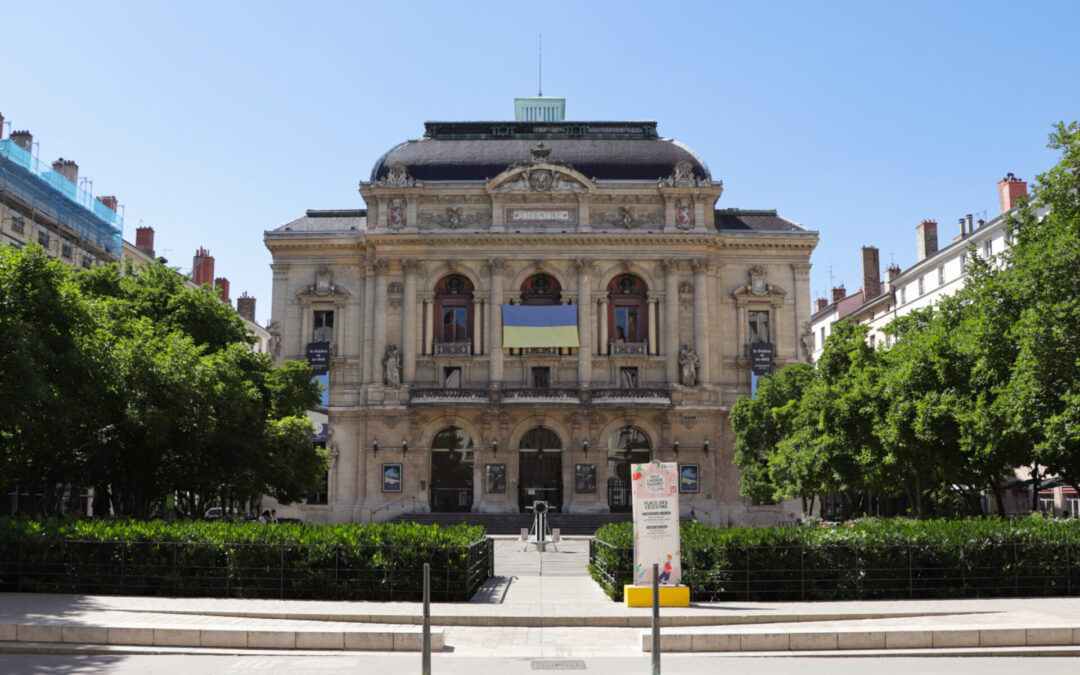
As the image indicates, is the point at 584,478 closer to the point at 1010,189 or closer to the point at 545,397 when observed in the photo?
the point at 545,397

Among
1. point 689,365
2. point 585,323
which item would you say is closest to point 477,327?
point 585,323

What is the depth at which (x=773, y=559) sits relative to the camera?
70.9 feet

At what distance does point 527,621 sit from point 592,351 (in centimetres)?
4419

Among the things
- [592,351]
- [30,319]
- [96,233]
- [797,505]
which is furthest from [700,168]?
[30,319]

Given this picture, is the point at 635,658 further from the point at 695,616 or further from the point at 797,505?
the point at 797,505

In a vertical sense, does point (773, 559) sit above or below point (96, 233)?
below

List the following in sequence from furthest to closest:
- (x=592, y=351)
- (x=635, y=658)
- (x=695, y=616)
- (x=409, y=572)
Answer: (x=592, y=351) < (x=409, y=572) < (x=695, y=616) < (x=635, y=658)

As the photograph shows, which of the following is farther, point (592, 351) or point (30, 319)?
point (592, 351)

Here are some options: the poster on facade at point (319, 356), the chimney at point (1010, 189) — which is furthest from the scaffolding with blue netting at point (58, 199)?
the chimney at point (1010, 189)

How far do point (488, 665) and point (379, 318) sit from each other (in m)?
49.5

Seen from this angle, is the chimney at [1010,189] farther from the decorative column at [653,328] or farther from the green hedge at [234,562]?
the green hedge at [234,562]

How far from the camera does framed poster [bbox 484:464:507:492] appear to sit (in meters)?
61.4

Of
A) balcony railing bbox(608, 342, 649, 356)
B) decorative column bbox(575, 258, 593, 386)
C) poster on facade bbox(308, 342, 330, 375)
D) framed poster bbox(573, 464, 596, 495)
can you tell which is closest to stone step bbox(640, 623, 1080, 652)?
framed poster bbox(573, 464, 596, 495)

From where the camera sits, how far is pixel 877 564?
21719mm
